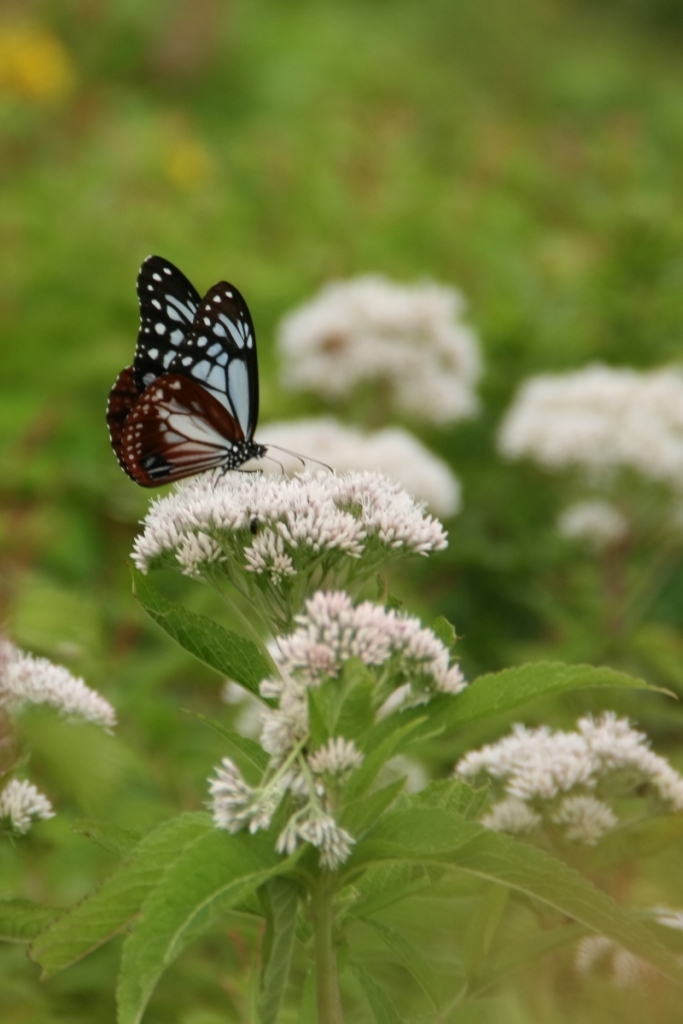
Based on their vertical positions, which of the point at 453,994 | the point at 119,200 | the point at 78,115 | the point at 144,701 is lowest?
the point at 453,994

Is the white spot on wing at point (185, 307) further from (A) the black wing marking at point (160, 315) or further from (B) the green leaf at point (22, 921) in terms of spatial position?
(B) the green leaf at point (22, 921)

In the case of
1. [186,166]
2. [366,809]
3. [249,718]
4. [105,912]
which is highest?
[186,166]

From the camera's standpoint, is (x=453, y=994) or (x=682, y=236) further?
(x=682, y=236)

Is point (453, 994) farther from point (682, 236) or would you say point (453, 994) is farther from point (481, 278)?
point (481, 278)

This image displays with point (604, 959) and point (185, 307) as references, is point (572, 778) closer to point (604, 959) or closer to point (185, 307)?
point (604, 959)

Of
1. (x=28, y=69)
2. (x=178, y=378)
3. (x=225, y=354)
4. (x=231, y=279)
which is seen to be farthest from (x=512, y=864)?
(x=28, y=69)

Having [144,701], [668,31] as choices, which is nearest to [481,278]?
[144,701]

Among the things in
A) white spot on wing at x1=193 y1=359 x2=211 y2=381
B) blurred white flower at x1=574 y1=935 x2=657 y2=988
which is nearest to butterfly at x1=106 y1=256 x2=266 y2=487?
white spot on wing at x1=193 y1=359 x2=211 y2=381

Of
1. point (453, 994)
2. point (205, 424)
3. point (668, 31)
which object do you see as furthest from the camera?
point (668, 31)
